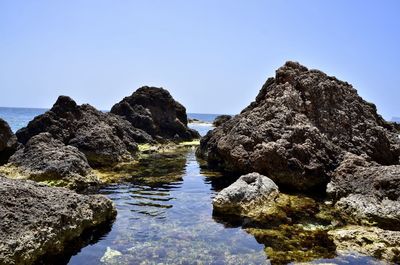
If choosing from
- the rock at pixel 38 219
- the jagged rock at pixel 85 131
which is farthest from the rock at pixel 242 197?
the jagged rock at pixel 85 131

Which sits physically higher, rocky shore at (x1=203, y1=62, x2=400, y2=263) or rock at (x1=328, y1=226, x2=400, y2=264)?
rocky shore at (x1=203, y1=62, x2=400, y2=263)

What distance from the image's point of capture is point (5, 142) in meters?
20.5

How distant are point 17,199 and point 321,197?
37.0 ft

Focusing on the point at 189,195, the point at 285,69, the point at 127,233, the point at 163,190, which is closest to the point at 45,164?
the point at 163,190

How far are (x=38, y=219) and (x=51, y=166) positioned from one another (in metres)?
8.52

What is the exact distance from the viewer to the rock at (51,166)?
16469 millimetres

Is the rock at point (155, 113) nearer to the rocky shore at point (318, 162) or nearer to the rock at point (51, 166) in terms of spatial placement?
the rocky shore at point (318, 162)

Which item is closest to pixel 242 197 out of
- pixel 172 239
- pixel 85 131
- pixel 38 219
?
pixel 172 239

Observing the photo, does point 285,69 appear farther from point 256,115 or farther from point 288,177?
point 288,177

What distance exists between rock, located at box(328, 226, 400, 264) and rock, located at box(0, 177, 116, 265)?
6.80 meters

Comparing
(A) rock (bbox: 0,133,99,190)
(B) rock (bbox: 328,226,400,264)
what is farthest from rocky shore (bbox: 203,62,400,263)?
(A) rock (bbox: 0,133,99,190)

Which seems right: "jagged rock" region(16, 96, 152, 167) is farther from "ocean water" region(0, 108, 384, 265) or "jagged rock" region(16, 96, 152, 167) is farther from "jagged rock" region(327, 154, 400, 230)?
"jagged rock" region(327, 154, 400, 230)

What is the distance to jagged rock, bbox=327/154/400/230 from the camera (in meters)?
11.8

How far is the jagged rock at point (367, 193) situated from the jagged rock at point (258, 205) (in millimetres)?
1079
